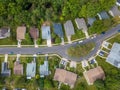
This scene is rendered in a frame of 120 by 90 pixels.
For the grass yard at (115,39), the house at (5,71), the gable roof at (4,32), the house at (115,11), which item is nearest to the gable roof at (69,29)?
the grass yard at (115,39)

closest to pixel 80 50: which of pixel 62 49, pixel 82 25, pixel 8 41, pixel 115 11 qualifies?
pixel 62 49

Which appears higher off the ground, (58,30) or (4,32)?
(4,32)

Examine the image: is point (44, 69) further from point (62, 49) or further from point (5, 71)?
point (5, 71)

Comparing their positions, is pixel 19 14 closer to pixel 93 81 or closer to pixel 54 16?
pixel 54 16

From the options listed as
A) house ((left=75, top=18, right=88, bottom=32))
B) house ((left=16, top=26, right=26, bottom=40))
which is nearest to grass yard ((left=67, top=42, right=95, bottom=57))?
house ((left=75, top=18, right=88, bottom=32))

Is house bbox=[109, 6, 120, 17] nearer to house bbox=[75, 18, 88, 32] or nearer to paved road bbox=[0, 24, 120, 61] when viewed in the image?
paved road bbox=[0, 24, 120, 61]

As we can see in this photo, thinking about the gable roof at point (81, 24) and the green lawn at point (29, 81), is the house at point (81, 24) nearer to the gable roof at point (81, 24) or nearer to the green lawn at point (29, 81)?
the gable roof at point (81, 24)
